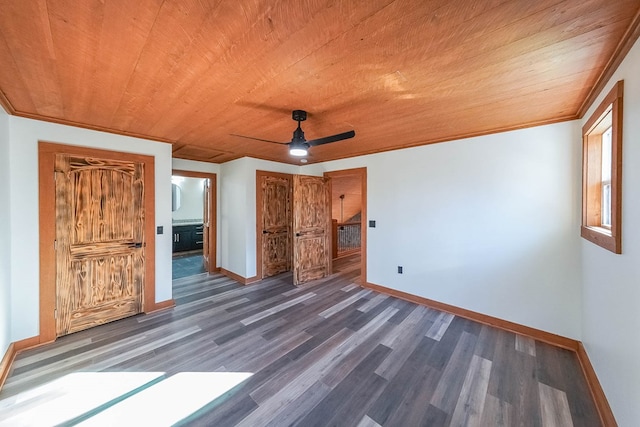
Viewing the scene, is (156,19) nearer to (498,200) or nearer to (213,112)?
(213,112)

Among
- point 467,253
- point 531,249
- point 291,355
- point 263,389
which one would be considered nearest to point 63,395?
point 263,389

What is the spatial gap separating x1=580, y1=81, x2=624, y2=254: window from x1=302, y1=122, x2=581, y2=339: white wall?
0.70 ft

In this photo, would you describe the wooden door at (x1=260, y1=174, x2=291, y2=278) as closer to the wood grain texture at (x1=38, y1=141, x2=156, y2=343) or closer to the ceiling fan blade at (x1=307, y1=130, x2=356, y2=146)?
the ceiling fan blade at (x1=307, y1=130, x2=356, y2=146)

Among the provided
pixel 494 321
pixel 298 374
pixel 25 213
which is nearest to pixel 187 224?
pixel 25 213

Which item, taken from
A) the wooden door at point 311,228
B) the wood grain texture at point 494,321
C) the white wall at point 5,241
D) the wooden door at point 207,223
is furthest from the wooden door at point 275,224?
the white wall at point 5,241

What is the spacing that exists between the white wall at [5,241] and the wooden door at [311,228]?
3211 mm

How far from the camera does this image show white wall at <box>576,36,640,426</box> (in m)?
1.26

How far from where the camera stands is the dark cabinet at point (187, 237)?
6695 mm

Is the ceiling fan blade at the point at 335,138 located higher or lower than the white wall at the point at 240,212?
higher

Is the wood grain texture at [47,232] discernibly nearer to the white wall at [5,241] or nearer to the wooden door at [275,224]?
the white wall at [5,241]

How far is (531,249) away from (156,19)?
3718 mm

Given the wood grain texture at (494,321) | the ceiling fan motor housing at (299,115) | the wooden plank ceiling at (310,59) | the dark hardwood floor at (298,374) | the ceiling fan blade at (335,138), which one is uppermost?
the wooden plank ceiling at (310,59)

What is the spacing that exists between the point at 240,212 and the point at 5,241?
269cm

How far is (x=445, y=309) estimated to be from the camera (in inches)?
127
